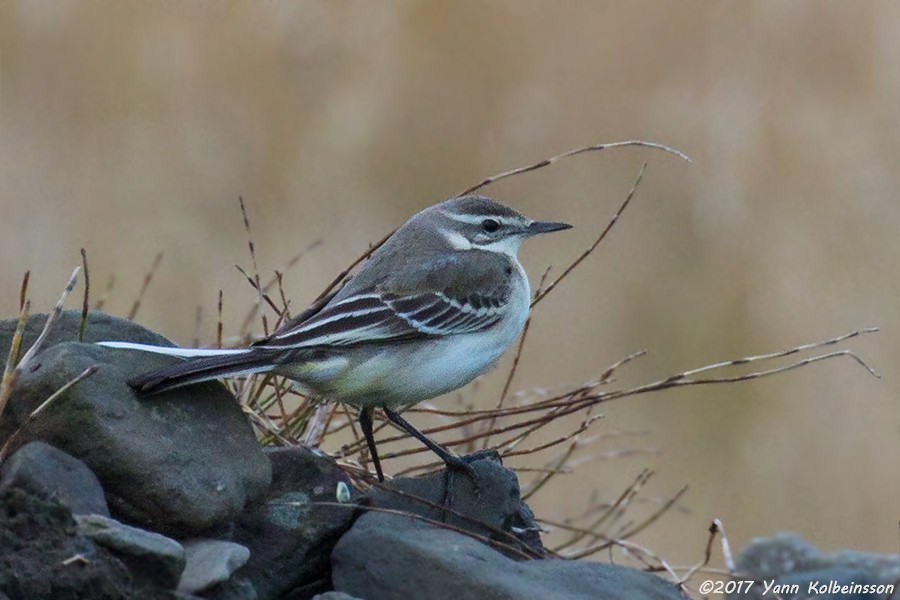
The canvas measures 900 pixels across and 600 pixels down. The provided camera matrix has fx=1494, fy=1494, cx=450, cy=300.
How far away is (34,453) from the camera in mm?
4551

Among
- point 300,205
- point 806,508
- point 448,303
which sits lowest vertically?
point 806,508

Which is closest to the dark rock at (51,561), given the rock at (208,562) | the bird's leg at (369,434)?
the rock at (208,562)

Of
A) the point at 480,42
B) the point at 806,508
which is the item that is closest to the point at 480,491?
the point at 806,508

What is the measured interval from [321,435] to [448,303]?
2.58 feet

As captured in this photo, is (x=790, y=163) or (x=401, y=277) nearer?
(x=401, y=277)

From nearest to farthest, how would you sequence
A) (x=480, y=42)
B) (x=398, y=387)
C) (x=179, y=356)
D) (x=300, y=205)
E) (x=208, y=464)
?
(x=208, y=464) → (x=179, y=356) → (x=398, y=387) → (x=300, y=205) → (x=480, y=42)

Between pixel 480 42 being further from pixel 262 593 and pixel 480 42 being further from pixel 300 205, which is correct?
pixel 262 593

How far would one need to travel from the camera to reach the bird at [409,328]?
5.80 meters

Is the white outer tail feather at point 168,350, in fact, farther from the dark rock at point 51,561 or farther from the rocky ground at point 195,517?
the dark rock at point 51,561

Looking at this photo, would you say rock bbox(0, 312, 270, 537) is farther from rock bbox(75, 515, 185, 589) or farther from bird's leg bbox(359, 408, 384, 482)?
bird's leg bbox(359, 408, 384, 482)

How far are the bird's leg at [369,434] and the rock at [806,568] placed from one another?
6.86ft

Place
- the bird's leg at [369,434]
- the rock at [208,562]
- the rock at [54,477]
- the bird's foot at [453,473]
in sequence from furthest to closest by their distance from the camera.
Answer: the bird's leg at [369,434], the bird's foot at [453,473], the rock at [208,562], the rock at [54,477]

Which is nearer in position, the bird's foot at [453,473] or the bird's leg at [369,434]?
the bird's foot at [453,473]

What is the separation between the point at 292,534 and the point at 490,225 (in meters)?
2.35
